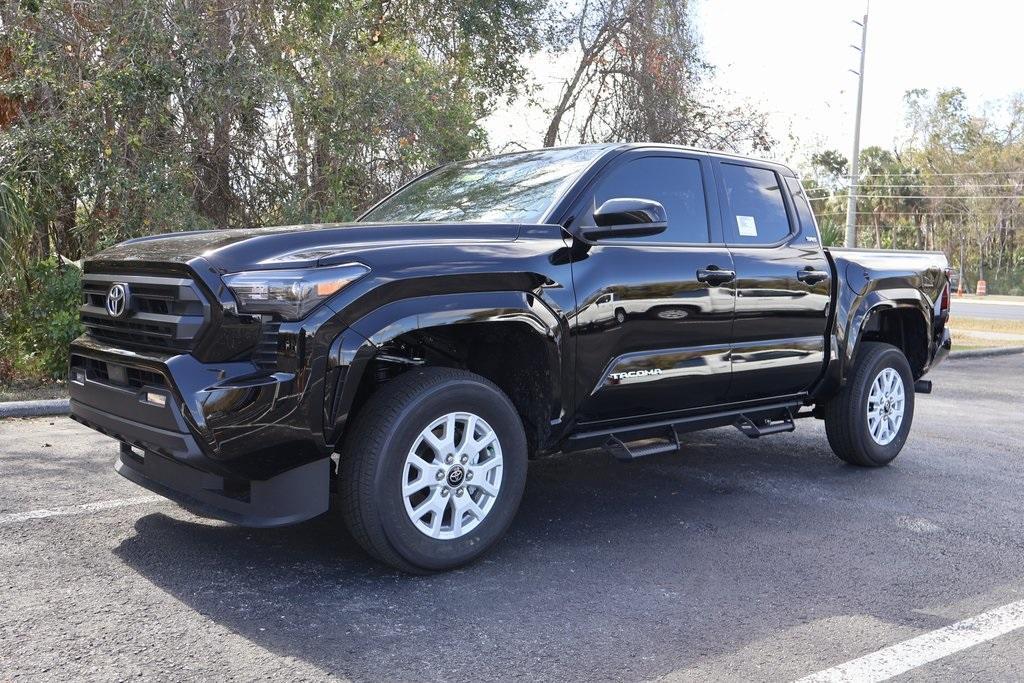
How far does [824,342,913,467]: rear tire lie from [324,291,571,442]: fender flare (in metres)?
2.56

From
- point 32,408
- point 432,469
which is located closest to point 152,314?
point 432,469

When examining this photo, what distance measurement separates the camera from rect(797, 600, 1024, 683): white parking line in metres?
3.16

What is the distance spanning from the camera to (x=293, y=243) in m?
3.75

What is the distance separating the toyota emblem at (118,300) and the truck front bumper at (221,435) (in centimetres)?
16

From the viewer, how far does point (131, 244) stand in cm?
432

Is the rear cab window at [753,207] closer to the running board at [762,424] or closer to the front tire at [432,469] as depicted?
the running board at [762,424]

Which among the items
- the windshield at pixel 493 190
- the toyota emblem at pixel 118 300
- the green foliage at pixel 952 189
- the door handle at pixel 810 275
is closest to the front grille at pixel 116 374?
the toyota emblem at pixel 118 300

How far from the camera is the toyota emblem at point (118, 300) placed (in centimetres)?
395

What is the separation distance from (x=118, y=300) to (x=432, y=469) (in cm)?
149

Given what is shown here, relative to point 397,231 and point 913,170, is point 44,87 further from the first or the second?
point 913,170

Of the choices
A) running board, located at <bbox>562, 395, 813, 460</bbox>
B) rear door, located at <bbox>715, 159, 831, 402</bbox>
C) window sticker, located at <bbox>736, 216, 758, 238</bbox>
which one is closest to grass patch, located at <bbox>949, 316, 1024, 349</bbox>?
rear door, located at <bbox>715, 159, 831, 402</bbox>

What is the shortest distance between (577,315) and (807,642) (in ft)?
5.56

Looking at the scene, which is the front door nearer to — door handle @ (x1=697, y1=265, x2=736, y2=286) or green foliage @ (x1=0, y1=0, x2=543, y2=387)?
door handle @ (x1=697, y1=265, x2=736, y2=286)

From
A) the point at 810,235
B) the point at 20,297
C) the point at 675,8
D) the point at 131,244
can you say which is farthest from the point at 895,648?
the point at 675,8
